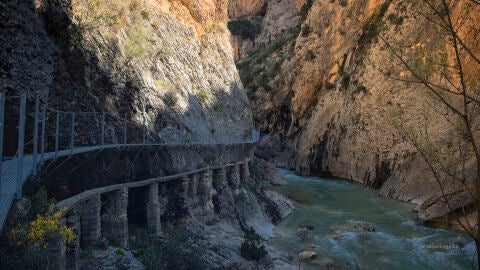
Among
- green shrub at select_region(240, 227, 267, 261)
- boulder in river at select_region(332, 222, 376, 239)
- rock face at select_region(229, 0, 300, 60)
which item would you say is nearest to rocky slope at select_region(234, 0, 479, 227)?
boulder in river at select_region(332, 222, 376, 239)

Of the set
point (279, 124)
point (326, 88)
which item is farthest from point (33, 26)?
point (279, 124)

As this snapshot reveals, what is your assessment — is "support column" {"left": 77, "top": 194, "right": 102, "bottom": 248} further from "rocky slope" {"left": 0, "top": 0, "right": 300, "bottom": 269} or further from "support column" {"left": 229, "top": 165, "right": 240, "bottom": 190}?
"support column" {"left": 229, "top": 165, "right": 240, "bottom": 190}

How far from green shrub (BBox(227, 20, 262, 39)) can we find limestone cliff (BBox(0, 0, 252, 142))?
67.6 metres

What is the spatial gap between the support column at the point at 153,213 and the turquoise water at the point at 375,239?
300 inches

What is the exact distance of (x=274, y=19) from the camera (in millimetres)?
96688

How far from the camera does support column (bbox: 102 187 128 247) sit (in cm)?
1348

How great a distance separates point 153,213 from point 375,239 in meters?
13.5

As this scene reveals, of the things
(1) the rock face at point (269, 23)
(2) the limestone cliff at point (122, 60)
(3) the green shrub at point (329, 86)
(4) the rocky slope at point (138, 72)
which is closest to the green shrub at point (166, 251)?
(4) the rocky slope at point (138, 72)

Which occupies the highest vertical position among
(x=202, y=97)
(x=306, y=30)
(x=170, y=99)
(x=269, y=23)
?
(x=269, y=23)

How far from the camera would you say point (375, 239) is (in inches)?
867

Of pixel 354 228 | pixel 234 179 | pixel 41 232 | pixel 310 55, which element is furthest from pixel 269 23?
pixel 41 232

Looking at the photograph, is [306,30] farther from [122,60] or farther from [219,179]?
[122,60]

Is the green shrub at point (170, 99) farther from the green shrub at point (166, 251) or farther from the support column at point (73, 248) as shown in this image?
the support column at point (73, 248)

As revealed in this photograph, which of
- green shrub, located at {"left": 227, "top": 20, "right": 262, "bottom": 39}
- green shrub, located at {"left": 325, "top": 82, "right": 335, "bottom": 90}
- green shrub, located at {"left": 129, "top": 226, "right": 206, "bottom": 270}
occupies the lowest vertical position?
green shrub, located at {"left": 129, "top": 226, "right": 206, "bottom": 270}
